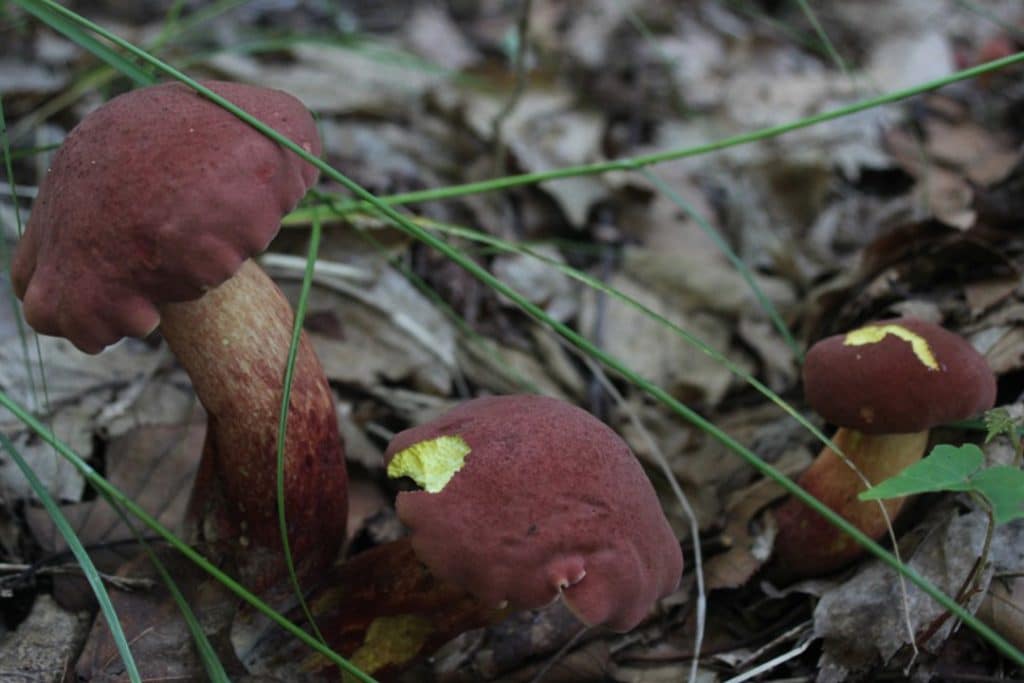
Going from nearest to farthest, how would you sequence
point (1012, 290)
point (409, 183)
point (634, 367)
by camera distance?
1. point (1012, 290)
2. point (634, 367)
3. point (409, 183)

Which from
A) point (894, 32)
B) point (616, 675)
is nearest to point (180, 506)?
point (616, 675)

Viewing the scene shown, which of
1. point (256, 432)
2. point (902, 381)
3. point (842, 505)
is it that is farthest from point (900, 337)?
point (256, 432)

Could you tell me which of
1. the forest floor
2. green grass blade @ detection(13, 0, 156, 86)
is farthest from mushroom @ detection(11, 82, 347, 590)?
Answer: the forest floor

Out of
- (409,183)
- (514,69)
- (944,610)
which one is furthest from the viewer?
(514,69)

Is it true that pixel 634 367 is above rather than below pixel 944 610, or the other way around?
below

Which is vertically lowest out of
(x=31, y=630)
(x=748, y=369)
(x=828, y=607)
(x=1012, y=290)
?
(x=748, y=369)

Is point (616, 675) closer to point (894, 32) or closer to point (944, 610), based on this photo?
point (944, 610)
